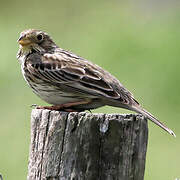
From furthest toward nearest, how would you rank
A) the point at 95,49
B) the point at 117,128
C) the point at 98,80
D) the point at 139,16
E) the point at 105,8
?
the point at 105,8, the point at 139,16, the point at 95,49, the point at 98,80, the point at 117,128

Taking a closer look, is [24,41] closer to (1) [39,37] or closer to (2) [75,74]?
(1) [39,37]

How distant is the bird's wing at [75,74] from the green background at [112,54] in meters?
5.20

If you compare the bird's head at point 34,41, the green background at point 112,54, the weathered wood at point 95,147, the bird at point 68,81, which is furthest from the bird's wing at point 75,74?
the green background at point 112,54

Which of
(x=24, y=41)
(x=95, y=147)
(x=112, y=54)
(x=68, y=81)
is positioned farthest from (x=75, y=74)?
(x=112, y=54)

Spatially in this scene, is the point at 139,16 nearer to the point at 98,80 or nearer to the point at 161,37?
the point at 161,37

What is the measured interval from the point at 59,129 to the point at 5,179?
6907 mm

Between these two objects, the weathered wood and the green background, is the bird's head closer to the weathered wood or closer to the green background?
the weathered wood

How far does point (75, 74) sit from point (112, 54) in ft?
40.6

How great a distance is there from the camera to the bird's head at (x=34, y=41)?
10.7 metres

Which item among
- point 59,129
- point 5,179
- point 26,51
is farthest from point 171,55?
point 59,129

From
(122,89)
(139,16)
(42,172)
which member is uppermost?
(139,16)

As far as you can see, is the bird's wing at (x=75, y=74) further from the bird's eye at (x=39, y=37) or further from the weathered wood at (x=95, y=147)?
the weathered wood at (x=95, y=147)

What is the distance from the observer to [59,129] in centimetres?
816

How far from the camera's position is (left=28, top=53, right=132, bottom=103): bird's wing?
9539 millimetres
